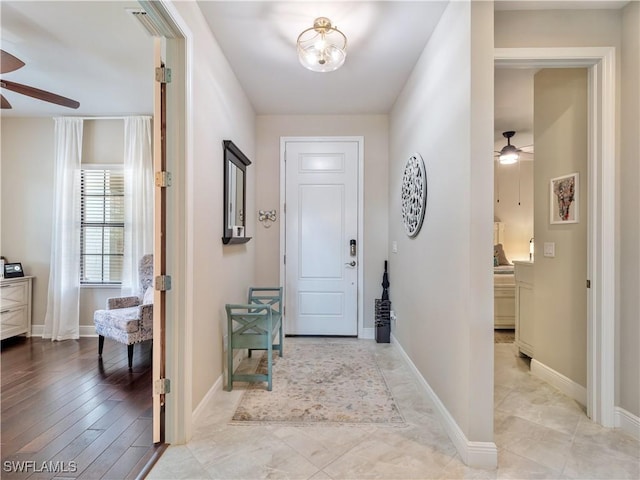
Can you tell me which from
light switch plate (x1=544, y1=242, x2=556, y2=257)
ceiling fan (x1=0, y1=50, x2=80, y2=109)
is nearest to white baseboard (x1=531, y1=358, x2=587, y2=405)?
light switch plate (x1=544, y1=242, x2=556, y2=257)

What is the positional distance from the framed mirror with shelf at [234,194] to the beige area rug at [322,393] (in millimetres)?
1242

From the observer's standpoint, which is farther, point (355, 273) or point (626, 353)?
point (355, 273)

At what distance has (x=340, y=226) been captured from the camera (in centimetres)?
381

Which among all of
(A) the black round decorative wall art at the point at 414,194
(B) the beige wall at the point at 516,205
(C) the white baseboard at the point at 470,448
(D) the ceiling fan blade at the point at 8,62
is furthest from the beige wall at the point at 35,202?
(B) the beige wall at the point at 516,205

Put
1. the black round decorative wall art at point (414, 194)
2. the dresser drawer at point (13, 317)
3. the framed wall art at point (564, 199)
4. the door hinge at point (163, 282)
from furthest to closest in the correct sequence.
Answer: the dresser drawer at point (13, 317) → the black round decorative wall art at point (414, 194) → the framed wall art at point (564, 199) → the door hinge at point (163, 282)

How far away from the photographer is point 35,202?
3758 mm

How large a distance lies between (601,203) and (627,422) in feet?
4.38

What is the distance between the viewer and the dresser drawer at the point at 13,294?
3432mm

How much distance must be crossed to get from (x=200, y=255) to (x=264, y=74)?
181 centimetres

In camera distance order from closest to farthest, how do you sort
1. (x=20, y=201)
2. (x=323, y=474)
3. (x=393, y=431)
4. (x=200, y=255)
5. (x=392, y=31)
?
(x=323, y=474) < (x=393, y=431) < (x=200, y=255) < (x=392, y=31) < (x=20, y=201)

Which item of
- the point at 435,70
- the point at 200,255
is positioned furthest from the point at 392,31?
Result: the point at 200,255

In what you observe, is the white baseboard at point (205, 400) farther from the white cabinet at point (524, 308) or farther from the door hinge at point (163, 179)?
the white cabinet at point (524, 308)

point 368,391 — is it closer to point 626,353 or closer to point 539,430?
point 539,430

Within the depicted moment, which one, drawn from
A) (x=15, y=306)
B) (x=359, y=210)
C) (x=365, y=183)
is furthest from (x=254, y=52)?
(x=15, y=306)
